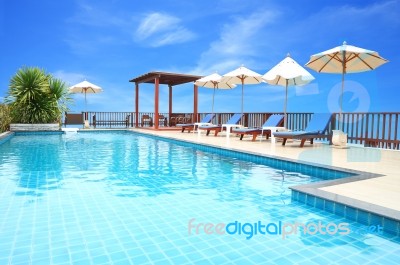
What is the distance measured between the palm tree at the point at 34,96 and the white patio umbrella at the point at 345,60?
12.5m

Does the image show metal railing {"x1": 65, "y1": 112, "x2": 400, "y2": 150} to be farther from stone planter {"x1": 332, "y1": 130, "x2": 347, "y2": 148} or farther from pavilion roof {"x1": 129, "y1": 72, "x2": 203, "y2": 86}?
pavilion roof {"x1": 129, "y1": 72, "x2": 203, "y2": 86}

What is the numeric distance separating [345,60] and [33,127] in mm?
13846

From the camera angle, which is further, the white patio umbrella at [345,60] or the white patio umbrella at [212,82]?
the white patio umbrella at [212,82]

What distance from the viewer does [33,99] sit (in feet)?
48.5

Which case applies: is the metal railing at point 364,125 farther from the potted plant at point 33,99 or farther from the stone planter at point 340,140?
the potted plant at point 33,99

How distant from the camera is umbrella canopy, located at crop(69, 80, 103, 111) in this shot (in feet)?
56.4

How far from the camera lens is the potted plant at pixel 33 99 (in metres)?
14.5

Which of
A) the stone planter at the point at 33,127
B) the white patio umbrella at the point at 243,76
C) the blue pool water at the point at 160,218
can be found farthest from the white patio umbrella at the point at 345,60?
the stone planter at the point at 33,127

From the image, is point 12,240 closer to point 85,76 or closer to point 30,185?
point 30,185

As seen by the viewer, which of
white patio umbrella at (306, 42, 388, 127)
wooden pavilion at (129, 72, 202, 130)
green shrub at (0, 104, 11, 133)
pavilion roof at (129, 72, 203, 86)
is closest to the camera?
white patio umbrella at (306, 42, 388, 127)

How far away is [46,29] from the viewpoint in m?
17.9

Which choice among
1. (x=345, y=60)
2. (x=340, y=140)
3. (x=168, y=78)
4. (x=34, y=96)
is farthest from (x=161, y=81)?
(x=340, y=140)

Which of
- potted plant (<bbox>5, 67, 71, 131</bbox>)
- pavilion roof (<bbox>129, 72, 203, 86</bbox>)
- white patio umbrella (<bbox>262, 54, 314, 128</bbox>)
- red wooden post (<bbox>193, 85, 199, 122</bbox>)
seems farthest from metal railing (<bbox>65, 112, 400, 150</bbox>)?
potted plant (<bbox>5, 67, 71, 131</bbox>)

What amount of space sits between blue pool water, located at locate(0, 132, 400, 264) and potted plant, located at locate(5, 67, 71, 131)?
10.2 metres
